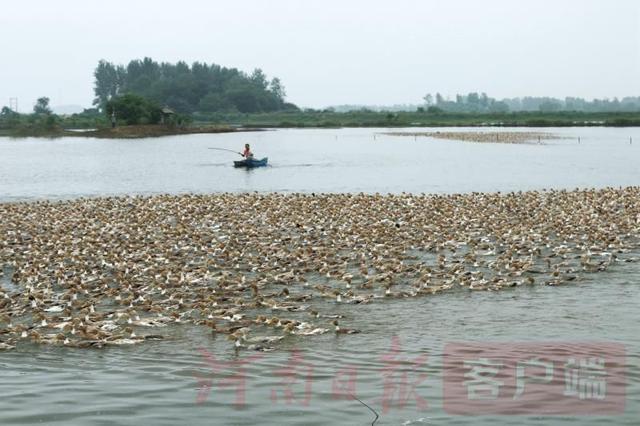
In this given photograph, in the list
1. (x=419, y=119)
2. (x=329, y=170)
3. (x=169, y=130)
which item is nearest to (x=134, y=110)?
(x=169, y=130)

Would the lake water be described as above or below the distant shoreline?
below

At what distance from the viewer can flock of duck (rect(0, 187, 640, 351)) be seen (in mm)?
14516

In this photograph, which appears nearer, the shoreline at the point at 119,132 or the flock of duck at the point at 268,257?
the flock of duck at the point at 268,257

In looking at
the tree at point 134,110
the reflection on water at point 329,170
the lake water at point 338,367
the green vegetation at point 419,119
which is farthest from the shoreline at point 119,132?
the lake water at point 338,367

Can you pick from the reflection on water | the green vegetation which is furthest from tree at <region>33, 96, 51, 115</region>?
the reflection on water

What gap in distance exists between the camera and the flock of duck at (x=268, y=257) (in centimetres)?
1452

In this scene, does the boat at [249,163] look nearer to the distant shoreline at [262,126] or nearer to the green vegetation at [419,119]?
the distant shoreline at [262,126]

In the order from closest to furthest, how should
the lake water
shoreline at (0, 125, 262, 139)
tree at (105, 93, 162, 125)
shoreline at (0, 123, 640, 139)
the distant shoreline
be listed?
1. the lake water
2. shoreline at (0, 125, 262, 139)
3. shoreline at (0, 123, 640, 139)
4. the distant shoreline
5. tree at (105, 93, 162, 125)

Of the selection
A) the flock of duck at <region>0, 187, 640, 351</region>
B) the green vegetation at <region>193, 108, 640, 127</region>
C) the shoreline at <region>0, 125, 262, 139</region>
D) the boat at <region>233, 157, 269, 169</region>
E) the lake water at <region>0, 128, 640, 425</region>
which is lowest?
the lake water at <region>0, 128, 640, 425</region>

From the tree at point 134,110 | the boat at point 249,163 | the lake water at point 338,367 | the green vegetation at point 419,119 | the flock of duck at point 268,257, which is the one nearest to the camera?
the lake water at point 338,367

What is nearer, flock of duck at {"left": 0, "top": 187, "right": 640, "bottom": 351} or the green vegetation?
flock of duck at {"left": 0, "top": 187, "right": 640, "bottom": 351}

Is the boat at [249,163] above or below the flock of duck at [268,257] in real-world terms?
above

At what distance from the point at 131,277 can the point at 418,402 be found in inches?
350

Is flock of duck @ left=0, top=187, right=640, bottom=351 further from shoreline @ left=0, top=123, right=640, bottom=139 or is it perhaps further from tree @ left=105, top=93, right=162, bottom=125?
tree @ left=105, top=93, right=162, bottom=125
